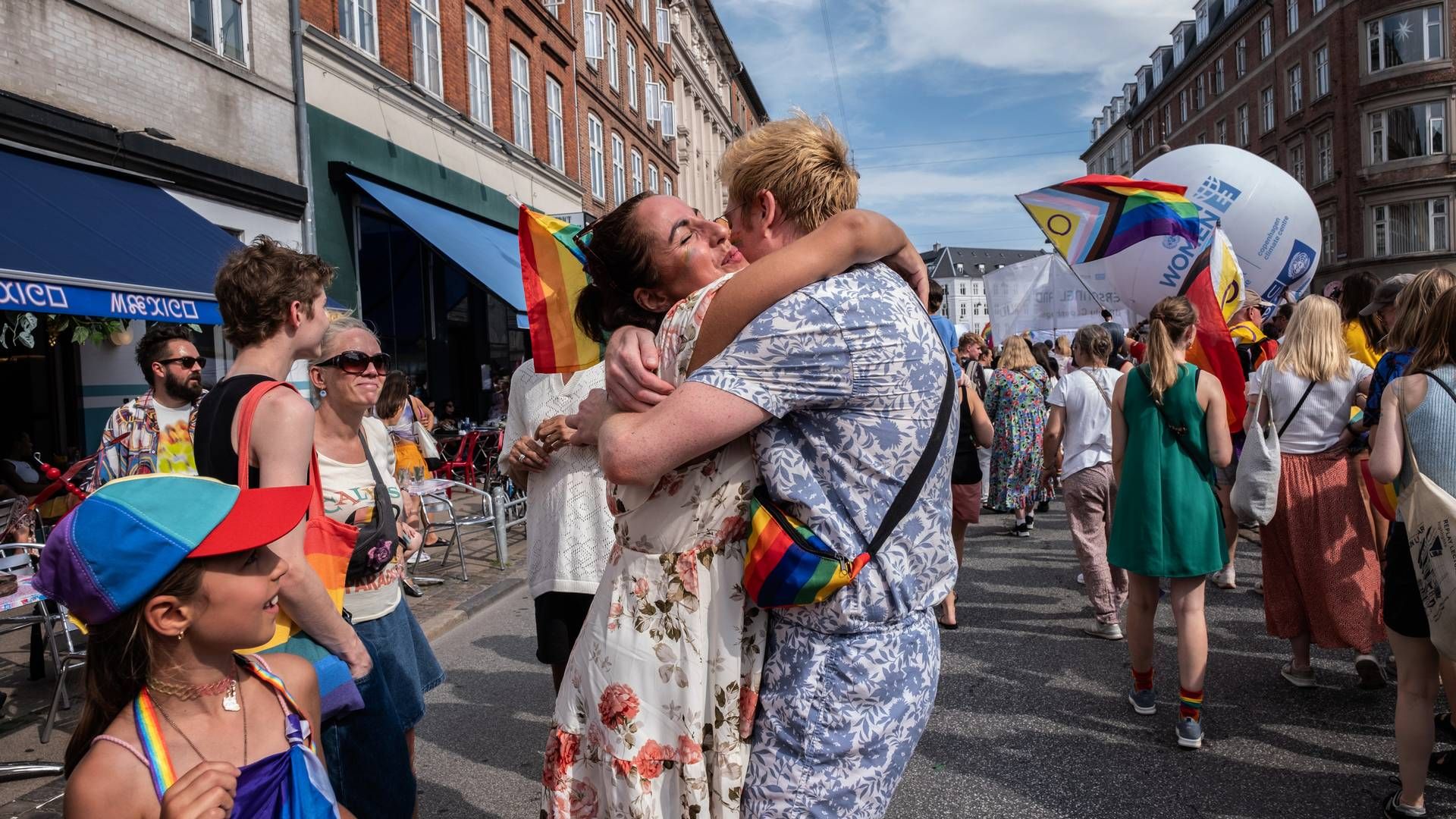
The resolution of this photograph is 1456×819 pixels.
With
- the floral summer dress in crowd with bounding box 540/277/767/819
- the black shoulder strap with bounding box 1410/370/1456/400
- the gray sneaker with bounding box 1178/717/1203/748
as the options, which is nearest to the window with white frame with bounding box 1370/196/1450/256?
the gray sneaker with bounding box 1178/717/1203/748

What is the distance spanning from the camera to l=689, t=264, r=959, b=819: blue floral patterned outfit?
1.47 m

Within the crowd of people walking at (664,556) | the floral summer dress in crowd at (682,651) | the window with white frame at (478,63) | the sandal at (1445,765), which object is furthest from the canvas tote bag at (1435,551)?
the window with white frame at (478,63)

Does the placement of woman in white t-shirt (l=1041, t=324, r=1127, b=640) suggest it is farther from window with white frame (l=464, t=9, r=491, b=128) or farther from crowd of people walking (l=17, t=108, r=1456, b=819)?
window with white frame (l=464, t=9, r=491, b=128)

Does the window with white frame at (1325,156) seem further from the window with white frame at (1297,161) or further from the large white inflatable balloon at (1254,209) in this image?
the large white inflatable balloon at (1254,209)

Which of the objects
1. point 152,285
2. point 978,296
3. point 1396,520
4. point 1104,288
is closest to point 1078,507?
point 1396,520

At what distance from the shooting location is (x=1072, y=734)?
4273 millimetres

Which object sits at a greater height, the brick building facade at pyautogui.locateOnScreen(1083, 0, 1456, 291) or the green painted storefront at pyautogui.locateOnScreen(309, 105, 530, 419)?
the brick building facade at pyautogui.locateOnScreen(1083, 0, 1456, 291)

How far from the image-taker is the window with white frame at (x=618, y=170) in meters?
25.7

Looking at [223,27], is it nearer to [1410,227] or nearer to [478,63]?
[478,63]

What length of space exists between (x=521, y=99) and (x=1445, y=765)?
61.1ft

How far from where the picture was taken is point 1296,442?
4.76m

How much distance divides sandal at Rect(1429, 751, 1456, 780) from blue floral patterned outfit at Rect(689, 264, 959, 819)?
3335 millimetres

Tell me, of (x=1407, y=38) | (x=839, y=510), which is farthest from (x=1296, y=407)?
(x=1407, y=38)

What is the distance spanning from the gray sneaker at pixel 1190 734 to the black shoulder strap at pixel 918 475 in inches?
124
